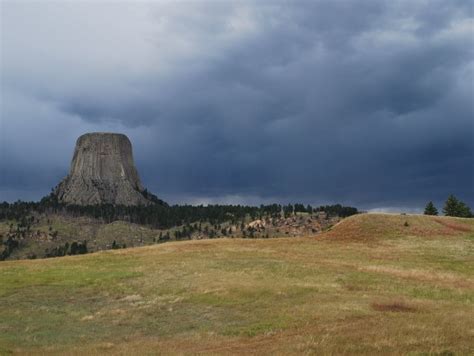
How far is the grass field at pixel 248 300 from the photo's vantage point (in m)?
25.0

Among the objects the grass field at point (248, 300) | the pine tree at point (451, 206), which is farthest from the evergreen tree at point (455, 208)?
the grass field at point (248, 300)

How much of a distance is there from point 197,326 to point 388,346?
1227cm

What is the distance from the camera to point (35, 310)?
37.9m

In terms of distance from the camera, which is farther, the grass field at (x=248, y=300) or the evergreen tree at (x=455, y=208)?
the evergreen tree at (x=455, y=208)

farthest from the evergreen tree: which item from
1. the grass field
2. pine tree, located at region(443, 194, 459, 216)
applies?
the grass field

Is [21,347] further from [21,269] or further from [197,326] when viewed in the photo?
[21,269]

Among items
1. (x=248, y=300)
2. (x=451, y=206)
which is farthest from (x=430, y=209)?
(x=248, y=300)

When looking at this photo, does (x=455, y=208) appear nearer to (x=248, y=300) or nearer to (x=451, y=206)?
(x=451, y=206)

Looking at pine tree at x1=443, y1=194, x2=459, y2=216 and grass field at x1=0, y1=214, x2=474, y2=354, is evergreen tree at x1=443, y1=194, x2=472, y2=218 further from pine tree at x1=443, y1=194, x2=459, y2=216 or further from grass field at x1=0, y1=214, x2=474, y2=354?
grass field at x1=0, y1=214, x2=474, y2=354

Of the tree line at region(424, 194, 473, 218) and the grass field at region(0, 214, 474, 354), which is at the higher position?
the tree line at region(424, 194, 473, 218)

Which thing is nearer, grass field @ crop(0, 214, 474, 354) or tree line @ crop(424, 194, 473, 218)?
grass field @ crop(0, 214, 474, 354)

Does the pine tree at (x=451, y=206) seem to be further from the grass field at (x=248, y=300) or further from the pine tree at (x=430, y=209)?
the grass field at (x=248, y=300)

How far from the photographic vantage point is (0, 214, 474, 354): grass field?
985 inches

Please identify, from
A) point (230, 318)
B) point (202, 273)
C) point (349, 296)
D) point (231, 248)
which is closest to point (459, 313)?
point (349, 296)
